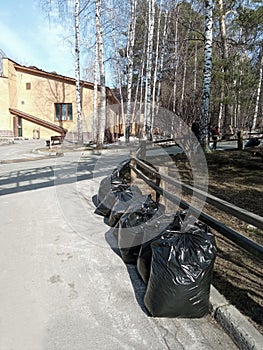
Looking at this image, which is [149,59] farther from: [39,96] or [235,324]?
[235,324]

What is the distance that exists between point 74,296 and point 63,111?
27121 millimetres

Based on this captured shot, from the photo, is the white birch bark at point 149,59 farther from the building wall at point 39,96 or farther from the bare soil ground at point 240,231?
the building wall at point 39,96

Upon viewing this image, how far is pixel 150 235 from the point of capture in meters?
2.80

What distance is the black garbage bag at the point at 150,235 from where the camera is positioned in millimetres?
2615

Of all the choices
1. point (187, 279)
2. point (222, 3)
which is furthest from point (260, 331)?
point (222, 3)

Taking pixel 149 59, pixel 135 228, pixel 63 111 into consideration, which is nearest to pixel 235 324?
pixel 135 228

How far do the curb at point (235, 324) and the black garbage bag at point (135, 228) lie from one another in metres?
0.93

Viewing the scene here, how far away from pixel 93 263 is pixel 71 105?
26.4 meters

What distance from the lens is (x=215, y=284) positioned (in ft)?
9.12

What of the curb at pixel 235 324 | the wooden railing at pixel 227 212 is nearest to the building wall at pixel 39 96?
the wooden railing at pixel 227 212

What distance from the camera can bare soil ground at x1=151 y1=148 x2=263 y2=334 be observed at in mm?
2565

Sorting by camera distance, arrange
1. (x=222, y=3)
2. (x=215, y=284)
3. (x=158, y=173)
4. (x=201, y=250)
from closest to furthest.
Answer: (x=201, y=250) < (x=215, y=284) < (x=158, y=173) < (x=222, y=3)

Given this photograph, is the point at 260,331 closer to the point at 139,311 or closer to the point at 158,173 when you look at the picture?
the point at 139,311

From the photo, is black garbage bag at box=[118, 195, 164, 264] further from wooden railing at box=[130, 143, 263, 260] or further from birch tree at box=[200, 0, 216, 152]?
birch tree at box=[200, 0, 216, 152]
